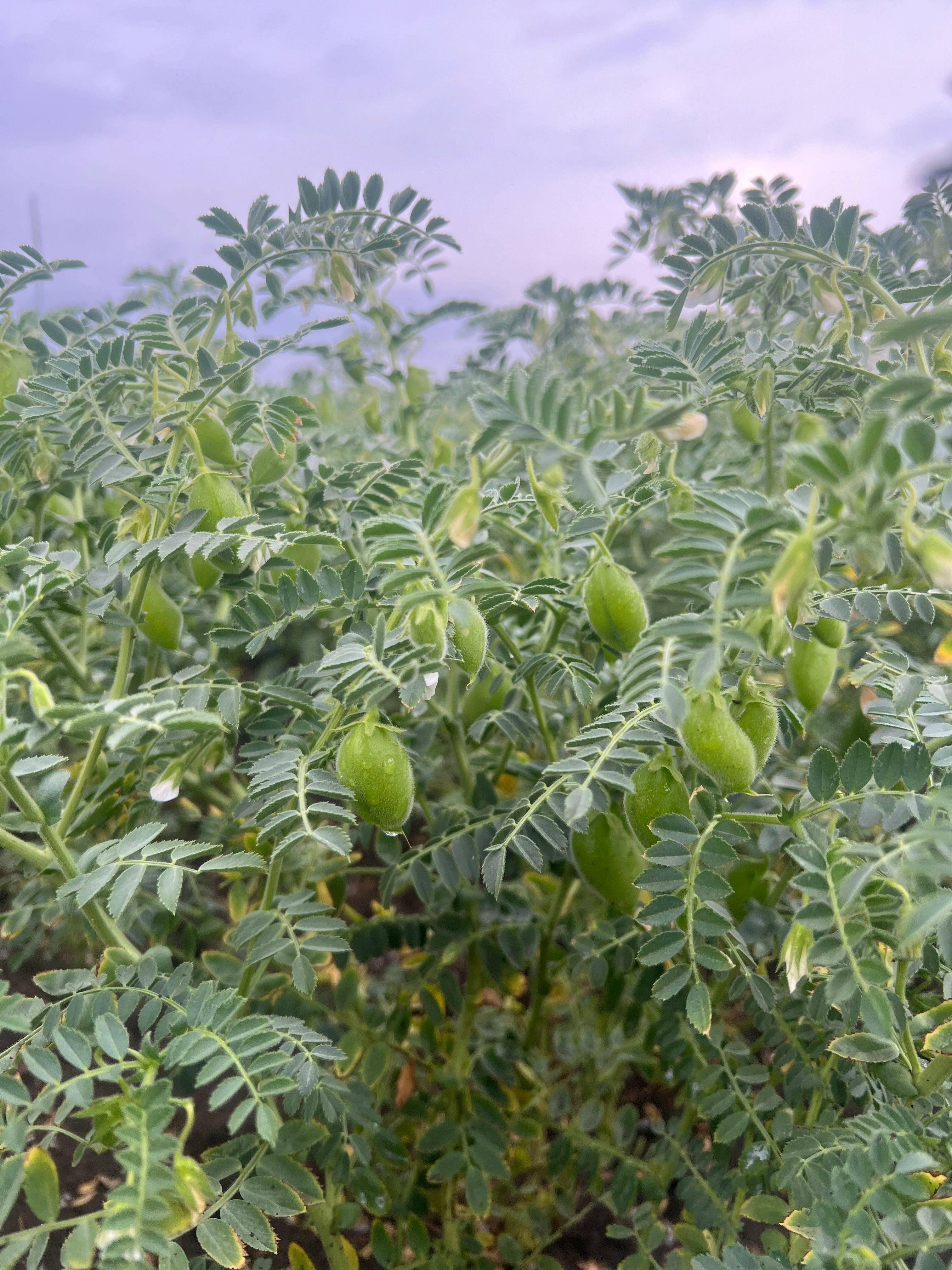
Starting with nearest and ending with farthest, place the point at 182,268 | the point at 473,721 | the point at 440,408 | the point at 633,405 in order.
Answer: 1. the point at 633,405
2. the point at 473,721
3. the point at 182,268
4. the point at 440,408

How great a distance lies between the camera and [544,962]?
106 cm

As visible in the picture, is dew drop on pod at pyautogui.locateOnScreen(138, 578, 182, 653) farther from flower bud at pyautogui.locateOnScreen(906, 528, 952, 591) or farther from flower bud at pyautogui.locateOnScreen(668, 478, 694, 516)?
flower bud at pyautogui.locateOnScreen(906, 528, 952, 591)

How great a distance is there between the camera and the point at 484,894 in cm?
105

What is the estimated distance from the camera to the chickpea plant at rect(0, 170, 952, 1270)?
0.59 meters

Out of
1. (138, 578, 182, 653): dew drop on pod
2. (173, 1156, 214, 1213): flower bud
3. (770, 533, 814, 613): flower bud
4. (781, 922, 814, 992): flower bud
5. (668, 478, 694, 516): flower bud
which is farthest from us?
(138, 578, 182, 653): dew drop on pod

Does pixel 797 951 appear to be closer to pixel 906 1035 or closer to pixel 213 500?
pixel 906 1035

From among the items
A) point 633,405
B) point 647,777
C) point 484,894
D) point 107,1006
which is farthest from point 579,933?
point 633,405

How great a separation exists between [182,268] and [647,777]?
136cm

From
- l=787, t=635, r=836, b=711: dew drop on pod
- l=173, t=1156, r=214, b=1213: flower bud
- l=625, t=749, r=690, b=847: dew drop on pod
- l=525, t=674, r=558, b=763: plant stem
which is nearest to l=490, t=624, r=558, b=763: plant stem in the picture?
l=525, t=674, r=558, b=763: plant stem

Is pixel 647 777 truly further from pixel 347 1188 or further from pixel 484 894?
pixel 347 1188

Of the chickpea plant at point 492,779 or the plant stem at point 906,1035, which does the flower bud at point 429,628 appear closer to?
the chickpea plant at point 492,779

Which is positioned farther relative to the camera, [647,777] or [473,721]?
[473,721]

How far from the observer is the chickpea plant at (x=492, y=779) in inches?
23.4

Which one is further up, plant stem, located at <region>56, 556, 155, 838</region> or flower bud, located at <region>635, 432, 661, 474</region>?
flower bud, located at <region>635, 432, 661, 474</region>
